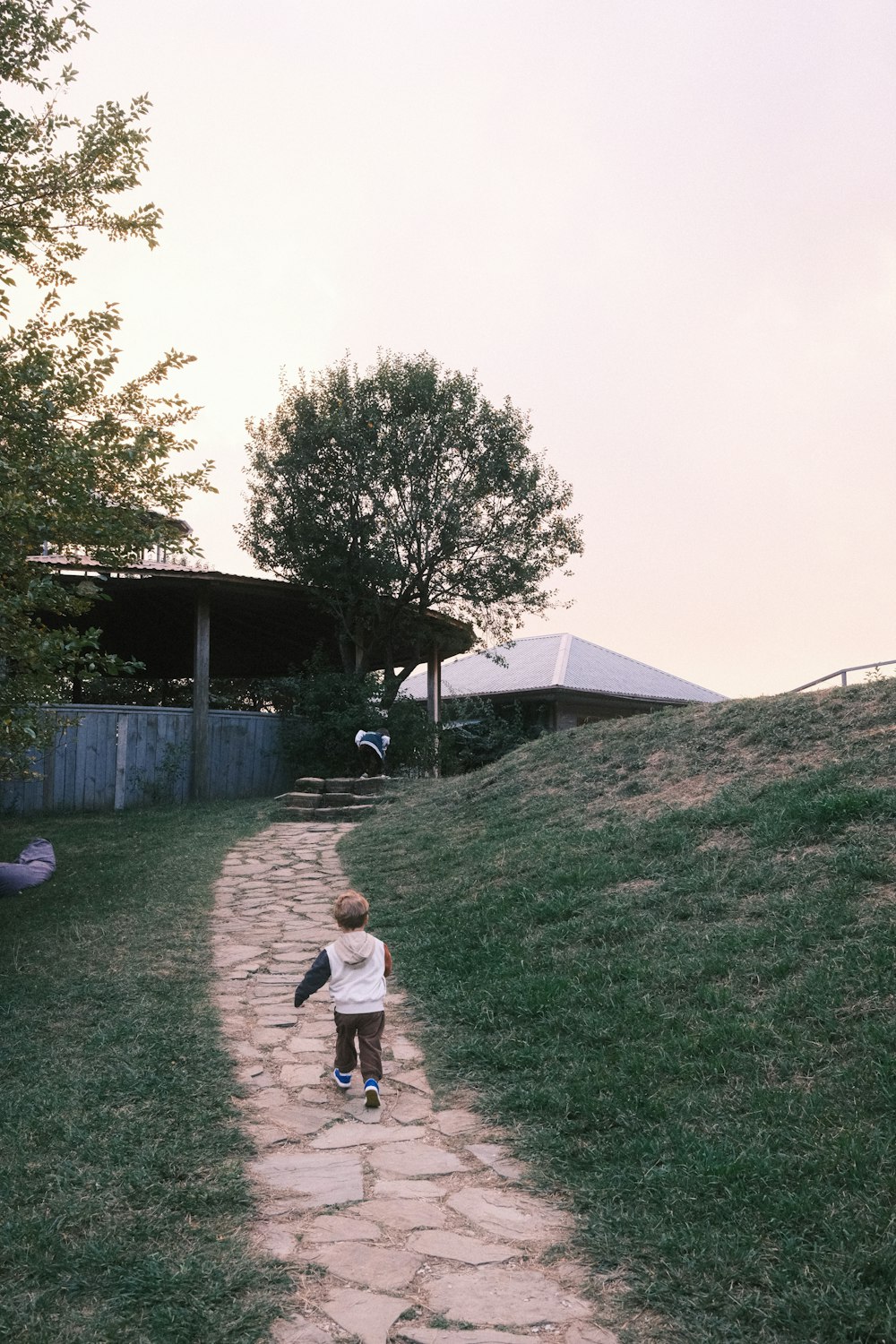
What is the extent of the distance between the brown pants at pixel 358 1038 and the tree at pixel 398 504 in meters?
12.1

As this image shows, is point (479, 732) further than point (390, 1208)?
Yes

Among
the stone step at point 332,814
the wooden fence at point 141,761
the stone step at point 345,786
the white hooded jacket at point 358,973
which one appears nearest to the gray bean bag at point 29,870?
the stone step at point 332,814

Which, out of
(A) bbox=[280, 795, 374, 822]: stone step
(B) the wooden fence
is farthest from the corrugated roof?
(A) bbox=[280, 795, 374, 822]: stone step

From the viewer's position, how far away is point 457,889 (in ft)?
24.7

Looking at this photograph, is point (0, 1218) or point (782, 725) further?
point (782, 725)

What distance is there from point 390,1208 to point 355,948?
1.39 meters

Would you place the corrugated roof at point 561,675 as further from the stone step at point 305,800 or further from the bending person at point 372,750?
the stone step at point 305,800

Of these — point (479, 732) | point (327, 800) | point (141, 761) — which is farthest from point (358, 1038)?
point (479, 732)

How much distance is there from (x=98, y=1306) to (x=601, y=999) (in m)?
2.81

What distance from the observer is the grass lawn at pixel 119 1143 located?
271 centimetres

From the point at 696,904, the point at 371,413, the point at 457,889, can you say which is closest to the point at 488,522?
the point at 371,413

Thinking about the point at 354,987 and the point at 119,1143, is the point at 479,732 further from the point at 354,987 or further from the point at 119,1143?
the point at 119,1143

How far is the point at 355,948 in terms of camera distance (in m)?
4.66

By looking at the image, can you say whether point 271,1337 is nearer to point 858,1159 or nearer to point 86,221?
point 858,1159
